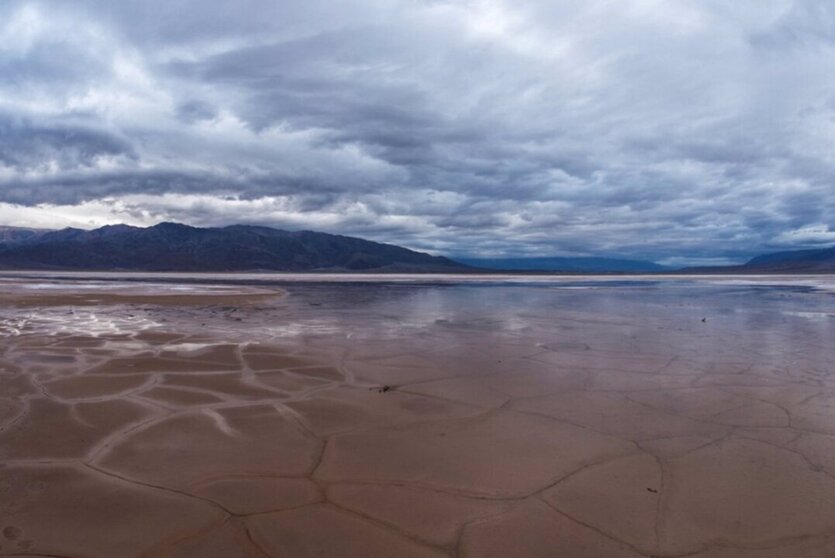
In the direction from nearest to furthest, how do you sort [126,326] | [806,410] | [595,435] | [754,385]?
[595,435], [806,410], [754,385], [126,326]

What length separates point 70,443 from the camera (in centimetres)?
614

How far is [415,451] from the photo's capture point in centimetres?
605

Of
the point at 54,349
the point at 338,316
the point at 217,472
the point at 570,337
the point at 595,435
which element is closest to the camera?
the point at 217,472

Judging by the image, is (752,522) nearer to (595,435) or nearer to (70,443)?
(595,435)

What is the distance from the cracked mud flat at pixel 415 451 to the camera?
4297 mm

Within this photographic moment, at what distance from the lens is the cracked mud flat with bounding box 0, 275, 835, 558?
14.1 feet

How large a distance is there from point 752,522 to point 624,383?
188 inches

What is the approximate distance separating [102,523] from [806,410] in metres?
8.56

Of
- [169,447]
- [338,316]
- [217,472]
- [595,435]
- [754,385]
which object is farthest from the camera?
[338,316]

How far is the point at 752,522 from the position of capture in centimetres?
452

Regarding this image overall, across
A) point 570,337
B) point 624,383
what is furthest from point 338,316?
point 624,383

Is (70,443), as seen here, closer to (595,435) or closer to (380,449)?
(380,449)

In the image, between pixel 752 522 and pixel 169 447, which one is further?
pixel 169 447

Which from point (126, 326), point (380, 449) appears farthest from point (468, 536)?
point (126, 326)
